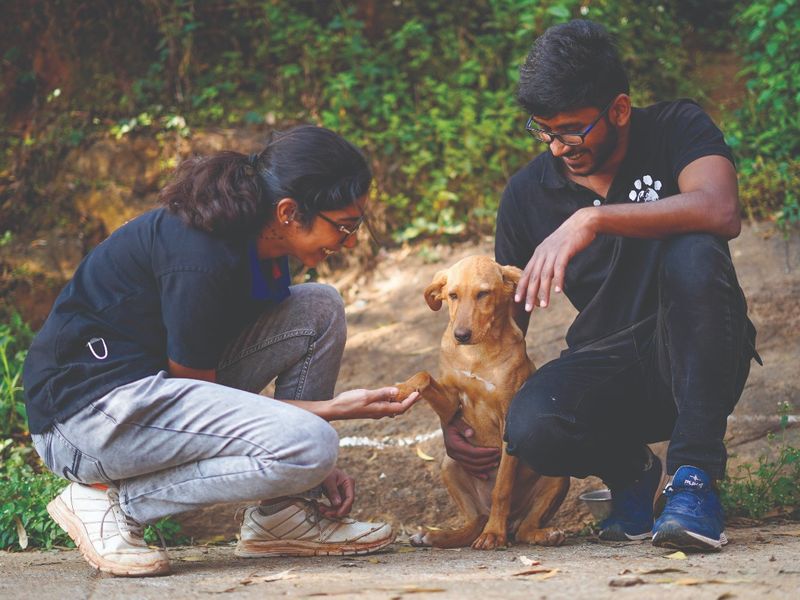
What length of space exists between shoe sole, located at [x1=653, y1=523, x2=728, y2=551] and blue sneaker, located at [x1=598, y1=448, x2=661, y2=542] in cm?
56

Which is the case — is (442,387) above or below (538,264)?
below

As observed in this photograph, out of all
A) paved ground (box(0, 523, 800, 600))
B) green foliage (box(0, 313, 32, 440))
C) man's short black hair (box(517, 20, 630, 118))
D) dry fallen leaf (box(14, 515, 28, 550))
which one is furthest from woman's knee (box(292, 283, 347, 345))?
green foliage (box(0, 313, 32, 440))

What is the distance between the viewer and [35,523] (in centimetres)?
441

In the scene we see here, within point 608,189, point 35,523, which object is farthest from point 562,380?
point 35,523

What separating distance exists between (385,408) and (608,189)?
1322 mm

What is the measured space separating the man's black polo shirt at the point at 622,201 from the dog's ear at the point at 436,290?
14.0 inches

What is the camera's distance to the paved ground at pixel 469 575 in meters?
2.61

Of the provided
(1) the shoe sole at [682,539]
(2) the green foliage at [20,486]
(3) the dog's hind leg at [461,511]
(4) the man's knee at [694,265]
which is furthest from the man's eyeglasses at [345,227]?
(2) the green foliage at [20,486]

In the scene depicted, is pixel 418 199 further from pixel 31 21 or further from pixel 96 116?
pixel 31 21

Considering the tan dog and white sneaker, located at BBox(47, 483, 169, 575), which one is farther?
the tan dog

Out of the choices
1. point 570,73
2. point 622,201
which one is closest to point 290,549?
point 622,201

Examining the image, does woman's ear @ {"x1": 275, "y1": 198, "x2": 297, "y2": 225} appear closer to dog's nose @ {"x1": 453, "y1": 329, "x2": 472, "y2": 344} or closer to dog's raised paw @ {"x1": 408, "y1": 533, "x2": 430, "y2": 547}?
dog's nose @ {"x1": 453, "y1": 329, "x2": 472, "y2": 344}

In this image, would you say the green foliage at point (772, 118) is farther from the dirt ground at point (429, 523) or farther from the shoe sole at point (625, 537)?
the shoe sole at point (625, 537)

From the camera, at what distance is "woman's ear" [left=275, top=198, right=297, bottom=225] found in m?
3.32
